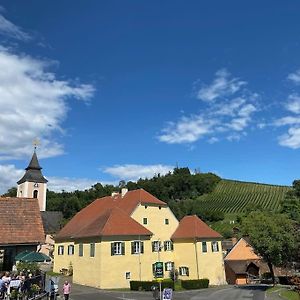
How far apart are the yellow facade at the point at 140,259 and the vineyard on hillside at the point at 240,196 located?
62752 millimetres

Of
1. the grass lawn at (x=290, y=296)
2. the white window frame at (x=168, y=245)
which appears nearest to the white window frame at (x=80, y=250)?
the white window frame at (x=168, y=245)

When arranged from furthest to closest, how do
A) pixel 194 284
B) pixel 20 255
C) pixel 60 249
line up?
pixel 60 249
pixel 194 284
pixel 20 255

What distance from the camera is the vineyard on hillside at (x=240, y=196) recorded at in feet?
385

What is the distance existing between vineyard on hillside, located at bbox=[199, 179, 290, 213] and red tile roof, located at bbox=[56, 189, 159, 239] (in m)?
64.1

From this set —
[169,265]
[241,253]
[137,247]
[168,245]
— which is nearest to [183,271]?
[169,265]

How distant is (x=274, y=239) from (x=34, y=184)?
62.9 metres

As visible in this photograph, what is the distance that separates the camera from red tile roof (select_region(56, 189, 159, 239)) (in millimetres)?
44562

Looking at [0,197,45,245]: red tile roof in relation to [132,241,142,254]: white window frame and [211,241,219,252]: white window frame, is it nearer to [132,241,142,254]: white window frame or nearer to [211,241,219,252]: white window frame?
[132,241,142,254]: white window frame

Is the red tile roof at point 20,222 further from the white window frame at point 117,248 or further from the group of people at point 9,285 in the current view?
the white window frame at point 117,248

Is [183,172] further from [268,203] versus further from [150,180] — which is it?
[268,203]

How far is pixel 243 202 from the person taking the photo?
122m

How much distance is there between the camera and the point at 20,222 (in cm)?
2941

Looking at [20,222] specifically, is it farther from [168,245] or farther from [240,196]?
[240,196]

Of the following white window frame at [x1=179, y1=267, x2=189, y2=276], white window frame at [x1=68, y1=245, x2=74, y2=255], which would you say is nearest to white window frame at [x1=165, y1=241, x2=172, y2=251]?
white window frame at [x1=179, y1=267, x2=189, y2=276]
